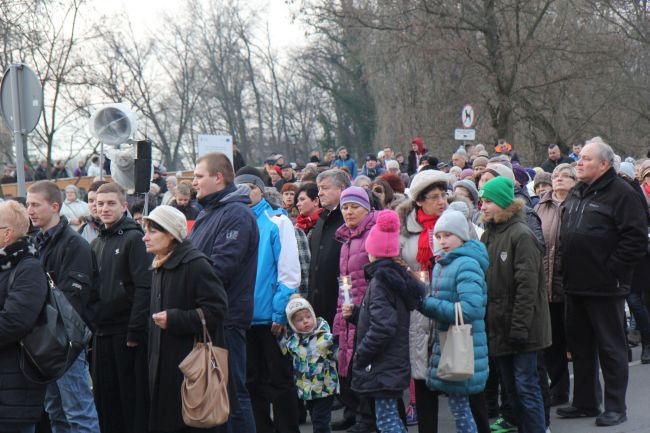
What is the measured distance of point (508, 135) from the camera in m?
27.2

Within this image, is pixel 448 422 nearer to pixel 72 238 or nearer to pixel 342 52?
pixel 72 238

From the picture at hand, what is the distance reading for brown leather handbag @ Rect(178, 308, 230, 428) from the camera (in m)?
5.87

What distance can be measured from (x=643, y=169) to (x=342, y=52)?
3888cm

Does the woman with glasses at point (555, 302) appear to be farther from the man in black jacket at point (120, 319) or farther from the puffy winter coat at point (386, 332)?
the man in black jacket at point (120, 319)

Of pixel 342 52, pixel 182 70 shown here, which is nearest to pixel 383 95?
pixel 342 52

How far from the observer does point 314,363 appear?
25.0ft

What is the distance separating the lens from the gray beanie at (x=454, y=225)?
6.53 meters

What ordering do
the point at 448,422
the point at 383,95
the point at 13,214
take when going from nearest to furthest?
1. the point at 13,214
2. the point at 448,422
3. the point at 383,95

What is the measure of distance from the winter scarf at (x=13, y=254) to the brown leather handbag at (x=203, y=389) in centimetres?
119

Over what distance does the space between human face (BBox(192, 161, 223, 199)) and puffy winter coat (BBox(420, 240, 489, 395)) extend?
5.62 feet

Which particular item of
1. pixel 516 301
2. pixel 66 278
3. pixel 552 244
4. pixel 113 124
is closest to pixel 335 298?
pixel 516 301

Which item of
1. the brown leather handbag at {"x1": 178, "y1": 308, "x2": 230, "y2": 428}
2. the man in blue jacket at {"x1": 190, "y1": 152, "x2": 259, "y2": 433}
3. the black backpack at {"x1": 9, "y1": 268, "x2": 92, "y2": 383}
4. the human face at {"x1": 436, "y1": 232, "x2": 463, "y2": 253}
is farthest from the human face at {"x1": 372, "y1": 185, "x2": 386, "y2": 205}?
the black backpack at {"x1": 9, "y1": 268, "x2": 92, "y2": 383}

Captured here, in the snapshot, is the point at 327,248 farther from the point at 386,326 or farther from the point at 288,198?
the point at 288,198

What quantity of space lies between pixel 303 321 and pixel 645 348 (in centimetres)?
500
